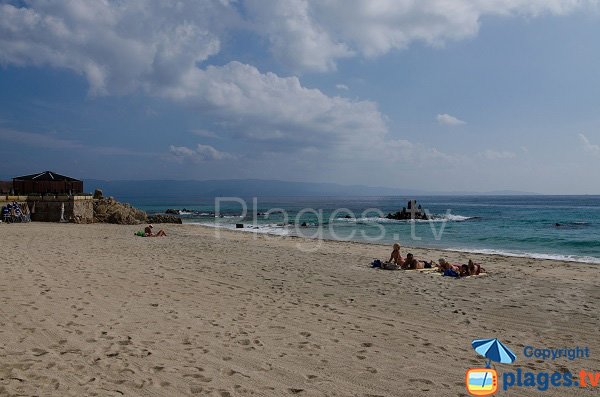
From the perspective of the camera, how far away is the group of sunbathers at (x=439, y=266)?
37.7 ft

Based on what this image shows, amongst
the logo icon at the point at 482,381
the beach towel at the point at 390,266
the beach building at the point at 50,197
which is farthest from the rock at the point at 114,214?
the logo icon at the point at 482,381

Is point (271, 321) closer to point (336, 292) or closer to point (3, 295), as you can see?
point (336, 292)

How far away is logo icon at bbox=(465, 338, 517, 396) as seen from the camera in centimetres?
408

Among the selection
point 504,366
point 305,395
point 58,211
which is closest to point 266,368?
point 305,395

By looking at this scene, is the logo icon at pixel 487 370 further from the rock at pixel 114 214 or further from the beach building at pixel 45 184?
the beach building at pixel 45 184

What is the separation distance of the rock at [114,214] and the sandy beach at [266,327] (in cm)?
2028

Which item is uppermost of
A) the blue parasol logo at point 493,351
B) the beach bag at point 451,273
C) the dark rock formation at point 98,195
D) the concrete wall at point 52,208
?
the dark rock formation at point 98,195

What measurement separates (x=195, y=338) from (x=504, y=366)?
Answer: 4.10m

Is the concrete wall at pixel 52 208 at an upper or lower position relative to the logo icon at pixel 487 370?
upper

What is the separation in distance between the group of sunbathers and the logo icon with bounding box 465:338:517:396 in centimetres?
687

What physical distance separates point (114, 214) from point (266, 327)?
29.0 m

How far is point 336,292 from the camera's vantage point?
9016 mm

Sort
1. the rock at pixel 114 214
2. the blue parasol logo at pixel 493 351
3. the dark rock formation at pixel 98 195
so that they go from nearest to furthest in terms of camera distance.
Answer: the blue parasol logo at pixel 493 351 < the rock at pixel 114 214 < the dark rock formation at pixel 98 195

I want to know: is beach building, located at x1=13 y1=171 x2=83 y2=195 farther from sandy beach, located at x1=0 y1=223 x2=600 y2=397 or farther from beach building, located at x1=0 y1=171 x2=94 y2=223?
sandy beach, located at x1=0 y1=223 x2=600 y2=397
